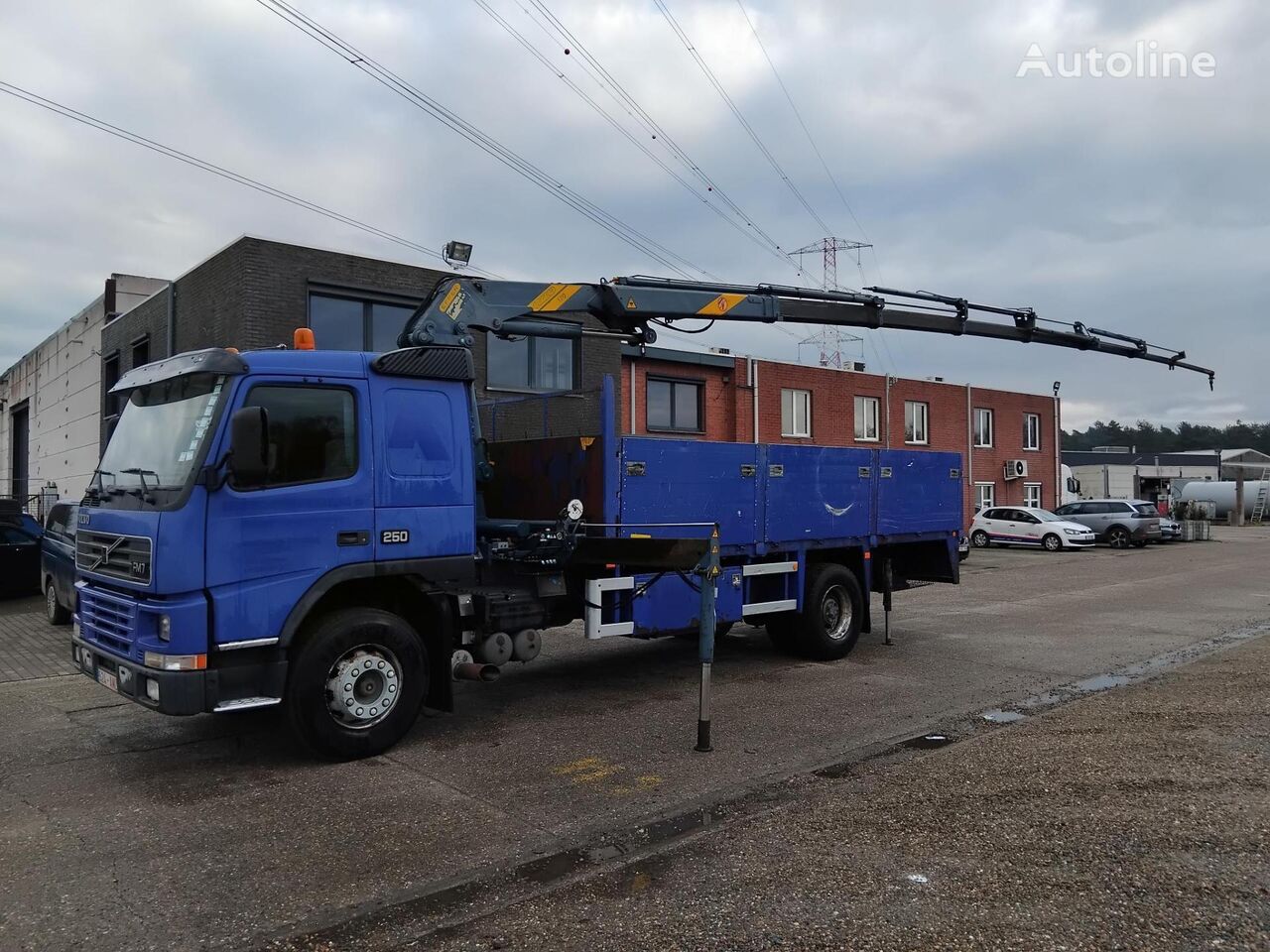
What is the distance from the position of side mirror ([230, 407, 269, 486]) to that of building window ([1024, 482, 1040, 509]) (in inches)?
1413

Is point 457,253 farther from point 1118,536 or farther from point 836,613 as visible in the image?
point 1118,536

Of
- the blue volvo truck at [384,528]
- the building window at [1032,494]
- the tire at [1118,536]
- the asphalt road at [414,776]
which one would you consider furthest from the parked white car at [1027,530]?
the blue volvo truck at [384,528]

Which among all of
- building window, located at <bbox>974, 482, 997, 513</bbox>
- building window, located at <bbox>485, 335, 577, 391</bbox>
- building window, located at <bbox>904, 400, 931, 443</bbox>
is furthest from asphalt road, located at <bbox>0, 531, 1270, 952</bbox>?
building window, located at <bbox>974, 482, 997, 513</bbox>

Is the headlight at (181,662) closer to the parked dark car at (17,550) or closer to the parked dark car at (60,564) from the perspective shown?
the parked dark car at (60,564)

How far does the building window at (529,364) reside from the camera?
55.3ft

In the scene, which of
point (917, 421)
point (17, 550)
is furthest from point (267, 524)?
point (917, 421)

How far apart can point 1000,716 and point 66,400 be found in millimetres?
23975

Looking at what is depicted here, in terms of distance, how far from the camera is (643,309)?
862cm

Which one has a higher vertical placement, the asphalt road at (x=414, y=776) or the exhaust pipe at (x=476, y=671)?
the exhaust pipe at (x=476, y=671)

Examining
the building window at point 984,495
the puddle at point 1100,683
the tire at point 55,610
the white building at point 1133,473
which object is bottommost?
the puddle at point 1100,683

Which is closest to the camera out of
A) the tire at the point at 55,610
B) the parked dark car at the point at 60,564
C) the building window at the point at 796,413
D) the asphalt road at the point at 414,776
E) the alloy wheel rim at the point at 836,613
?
the asphalt road at the point at 414,776

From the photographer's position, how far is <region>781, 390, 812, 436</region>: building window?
91.7 ft

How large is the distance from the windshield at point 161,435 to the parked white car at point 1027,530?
29537mm

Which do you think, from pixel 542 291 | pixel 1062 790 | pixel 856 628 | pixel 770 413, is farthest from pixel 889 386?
pixel 1062 790
